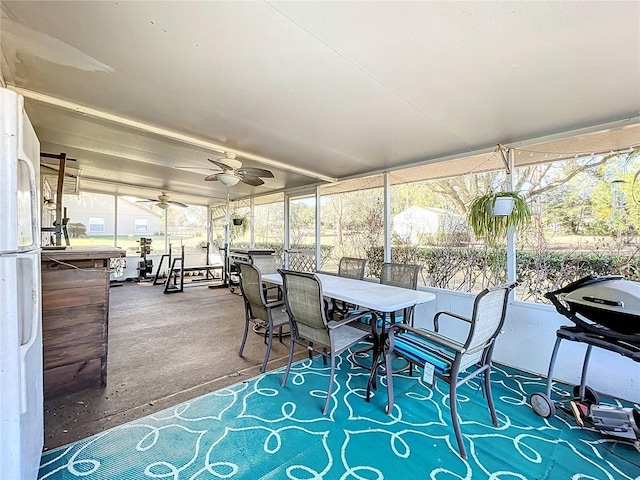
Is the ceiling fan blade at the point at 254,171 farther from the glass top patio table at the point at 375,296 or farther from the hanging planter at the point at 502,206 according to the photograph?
the hanging planter at the point at 502,206

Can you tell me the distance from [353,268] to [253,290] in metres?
1.56

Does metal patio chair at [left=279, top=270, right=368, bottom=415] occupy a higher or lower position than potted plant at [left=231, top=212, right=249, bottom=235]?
lower

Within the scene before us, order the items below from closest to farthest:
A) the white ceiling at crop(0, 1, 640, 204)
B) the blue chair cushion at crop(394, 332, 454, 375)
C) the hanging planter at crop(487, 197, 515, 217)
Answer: the white ceiling at crop(0, 1, 640, 204) < the blue chair cushion at crop(394, 332, 454, 375) < the hanging planter at crop(487, 197, 515, 217)

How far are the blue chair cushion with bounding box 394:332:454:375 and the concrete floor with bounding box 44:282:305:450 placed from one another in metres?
1.32

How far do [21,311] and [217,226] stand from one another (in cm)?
846

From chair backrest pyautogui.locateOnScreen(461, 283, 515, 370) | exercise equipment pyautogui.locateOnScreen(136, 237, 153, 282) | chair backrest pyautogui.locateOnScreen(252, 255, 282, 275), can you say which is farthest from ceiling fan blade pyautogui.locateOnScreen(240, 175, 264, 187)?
exercise equipment pyautogui.locateOnScreen(136, 237, 153, 282)

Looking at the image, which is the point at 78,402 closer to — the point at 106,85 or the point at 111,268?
Result: the point at 111,268

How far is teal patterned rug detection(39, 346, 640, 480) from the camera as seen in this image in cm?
158

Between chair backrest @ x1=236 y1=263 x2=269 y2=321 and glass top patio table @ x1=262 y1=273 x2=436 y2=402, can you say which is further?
chair backrest @ x1=236 y1=263 x2=269 y2=321

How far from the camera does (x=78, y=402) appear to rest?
218cm

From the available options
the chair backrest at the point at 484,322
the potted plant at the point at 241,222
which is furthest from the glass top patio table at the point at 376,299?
the potted plant at the point at 241,222

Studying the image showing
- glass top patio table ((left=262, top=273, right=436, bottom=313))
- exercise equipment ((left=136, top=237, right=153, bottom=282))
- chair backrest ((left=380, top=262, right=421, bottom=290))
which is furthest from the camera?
exercise equipment ((left=136, top=237, right=153, bottom=282))

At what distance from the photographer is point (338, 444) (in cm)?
178

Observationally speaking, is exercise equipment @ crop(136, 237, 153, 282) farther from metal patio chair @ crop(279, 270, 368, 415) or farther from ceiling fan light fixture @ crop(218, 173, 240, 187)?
metal patio chair @ crop(279, 270, 368, 415)
